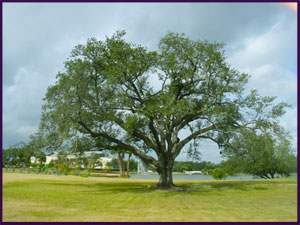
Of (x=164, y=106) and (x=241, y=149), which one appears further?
(x=241, y=149)

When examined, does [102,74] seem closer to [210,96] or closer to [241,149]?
[210,96]

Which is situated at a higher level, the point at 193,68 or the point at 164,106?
the point at 193,68

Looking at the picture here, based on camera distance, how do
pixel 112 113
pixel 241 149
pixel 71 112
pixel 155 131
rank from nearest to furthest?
pixel 71 112
pixel 112 113
pixel 155 131
pixel 241 149

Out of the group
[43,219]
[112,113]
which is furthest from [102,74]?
[43,219]

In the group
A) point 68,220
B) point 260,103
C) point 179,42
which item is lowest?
point 68,220

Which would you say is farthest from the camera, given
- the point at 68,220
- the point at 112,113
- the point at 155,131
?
the point at 155,131

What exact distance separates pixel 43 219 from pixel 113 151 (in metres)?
19.1

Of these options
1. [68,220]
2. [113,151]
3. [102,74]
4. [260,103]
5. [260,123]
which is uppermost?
[102,74]

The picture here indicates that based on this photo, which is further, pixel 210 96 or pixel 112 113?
pixel 210 96

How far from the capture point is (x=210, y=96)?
83.8 ft

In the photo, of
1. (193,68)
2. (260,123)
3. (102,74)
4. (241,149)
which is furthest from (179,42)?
(241,149)

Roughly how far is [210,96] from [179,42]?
19.1ft

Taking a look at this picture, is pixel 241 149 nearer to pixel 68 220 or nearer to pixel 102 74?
pixel 102 74

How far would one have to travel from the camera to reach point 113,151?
2881cm
